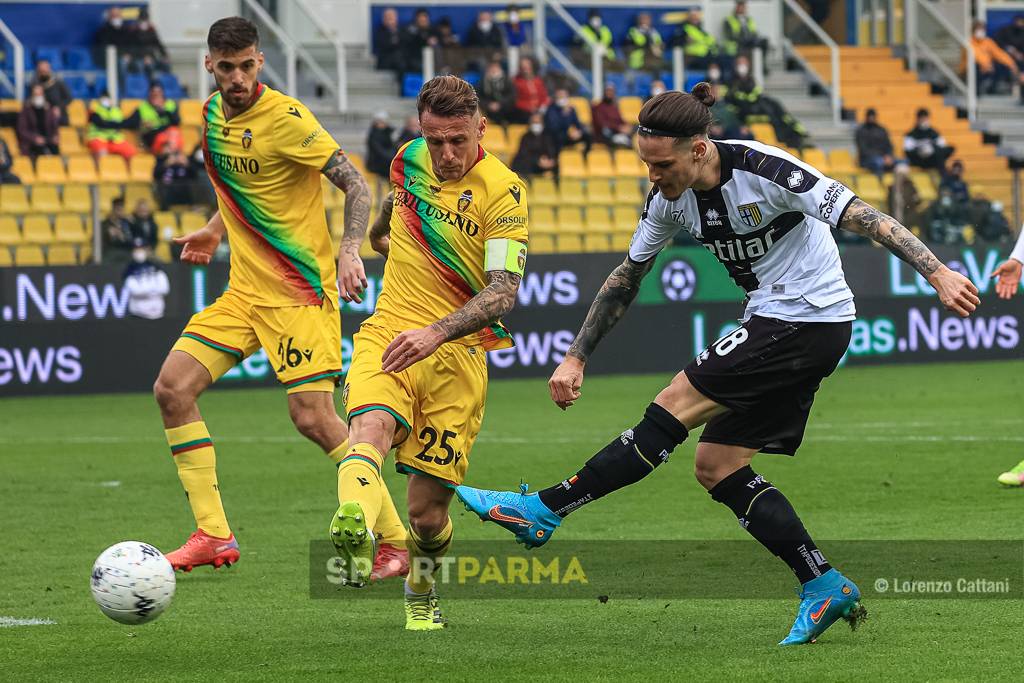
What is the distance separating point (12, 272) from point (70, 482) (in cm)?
685

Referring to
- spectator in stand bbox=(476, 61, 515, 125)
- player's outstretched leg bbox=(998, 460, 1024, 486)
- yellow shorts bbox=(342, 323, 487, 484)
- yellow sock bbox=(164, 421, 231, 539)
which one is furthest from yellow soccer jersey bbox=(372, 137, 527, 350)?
spectator in stand bbox=(476, 61, 515, 125)

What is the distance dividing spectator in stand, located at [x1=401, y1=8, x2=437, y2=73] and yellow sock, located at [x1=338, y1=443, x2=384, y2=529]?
67.4ft

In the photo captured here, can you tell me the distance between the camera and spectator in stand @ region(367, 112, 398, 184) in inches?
864

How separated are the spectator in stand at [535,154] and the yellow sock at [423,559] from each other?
16089 millimetres

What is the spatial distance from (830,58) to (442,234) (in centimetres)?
2535

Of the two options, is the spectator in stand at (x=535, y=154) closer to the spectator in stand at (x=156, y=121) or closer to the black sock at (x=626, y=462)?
the spectator in stand at (x=156, y=121)

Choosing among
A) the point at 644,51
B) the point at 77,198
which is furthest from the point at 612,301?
the point at 644,51

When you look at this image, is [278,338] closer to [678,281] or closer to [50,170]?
[678,281]

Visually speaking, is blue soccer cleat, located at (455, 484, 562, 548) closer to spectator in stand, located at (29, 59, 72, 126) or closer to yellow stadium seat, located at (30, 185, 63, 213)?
yellow stadium seat, located at (30, 185, 63, 213)

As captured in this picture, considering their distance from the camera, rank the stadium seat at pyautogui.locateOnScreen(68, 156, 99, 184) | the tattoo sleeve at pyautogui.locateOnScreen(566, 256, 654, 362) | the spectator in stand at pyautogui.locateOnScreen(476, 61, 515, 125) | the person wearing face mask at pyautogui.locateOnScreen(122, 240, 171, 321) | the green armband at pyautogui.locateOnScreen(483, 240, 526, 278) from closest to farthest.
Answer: the green armband at pyautogui.locateOnScreen(483, 240, 526, 278), the tattoo sleeve at pyautogui.locateOnScreen(566, 256, 654, 362), the person wearing face mask at pyautogui.locateOnScreen(122, 240, 171, 321), the stadium seat at pyautogui.locateOnScreen(68, 156, 99, 184), the spectator in stand at pyautogui.locateOnScreen(476, 61, 515, 125)

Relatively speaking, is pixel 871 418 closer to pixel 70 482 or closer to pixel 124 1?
pixel 70 482

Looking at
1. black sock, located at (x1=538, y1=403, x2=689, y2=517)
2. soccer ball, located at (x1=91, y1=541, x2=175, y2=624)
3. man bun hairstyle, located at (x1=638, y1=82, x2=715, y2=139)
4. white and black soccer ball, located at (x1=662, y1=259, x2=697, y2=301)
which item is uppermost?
man bun hairstyle, located at (x1=638, y1=82, x2=715, y2=139)

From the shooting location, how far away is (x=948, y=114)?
→ 29422mm

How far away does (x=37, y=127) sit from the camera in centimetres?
2145
